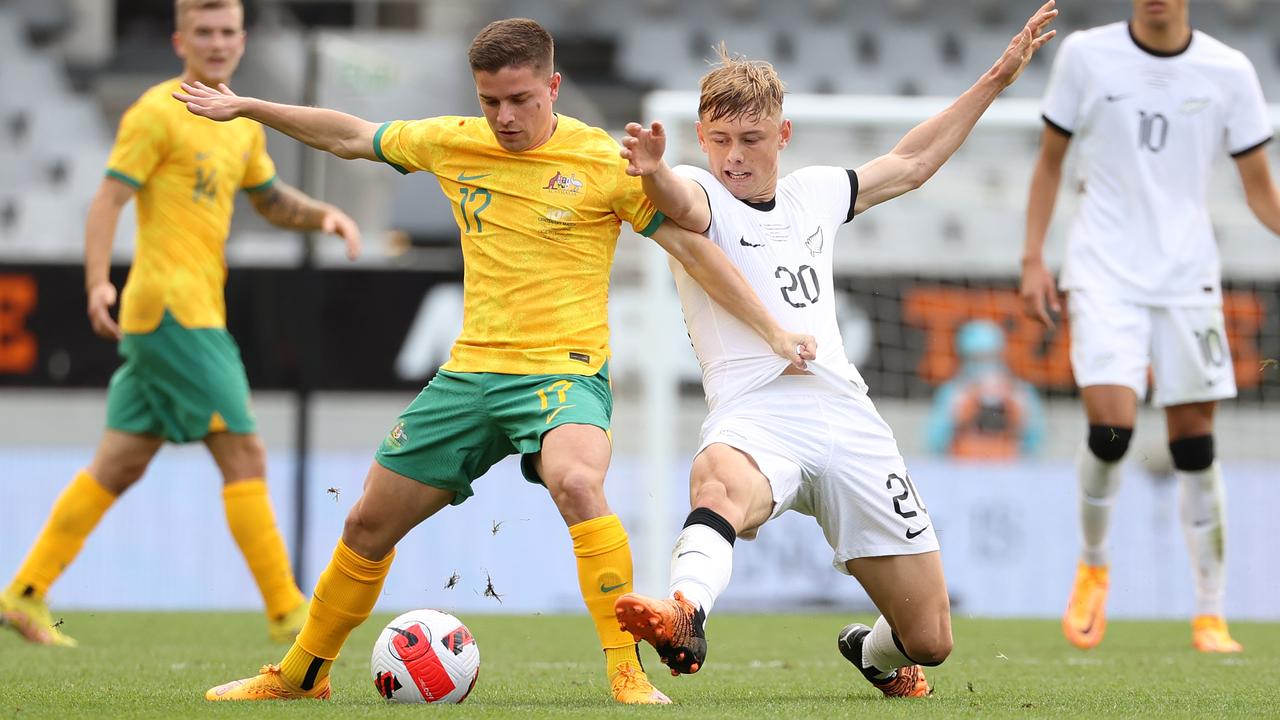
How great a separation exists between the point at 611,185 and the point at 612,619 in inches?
44.0

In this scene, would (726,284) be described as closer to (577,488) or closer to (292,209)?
(577,488)

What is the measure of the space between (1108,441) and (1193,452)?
1.69 ft

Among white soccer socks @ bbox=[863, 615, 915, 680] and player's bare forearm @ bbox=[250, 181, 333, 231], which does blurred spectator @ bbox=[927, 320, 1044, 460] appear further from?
white soccer socks @ bbox=[863, 615, 915, 680]

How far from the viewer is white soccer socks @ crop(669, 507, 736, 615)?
11.9 ft

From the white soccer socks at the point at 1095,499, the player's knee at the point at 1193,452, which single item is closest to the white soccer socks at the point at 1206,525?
the player's knee at the point at 1193,452

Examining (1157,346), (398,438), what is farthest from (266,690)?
(1157,346)

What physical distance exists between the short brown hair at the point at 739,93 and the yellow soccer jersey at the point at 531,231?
0.29 meters

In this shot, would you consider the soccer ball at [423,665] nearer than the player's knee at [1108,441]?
Yes

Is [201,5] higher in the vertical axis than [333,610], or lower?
higher

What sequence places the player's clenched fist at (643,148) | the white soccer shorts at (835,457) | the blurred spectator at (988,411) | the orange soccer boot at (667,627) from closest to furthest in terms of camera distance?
1. the orange soccer boot at (667,627)
2. the player's clenched fist at (643,148)
3. the white soccer shorts at (835,457)
4. the blurred spectator at (988,411)

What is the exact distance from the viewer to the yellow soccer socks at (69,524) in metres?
6.45

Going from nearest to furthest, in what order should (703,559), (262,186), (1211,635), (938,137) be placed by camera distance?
1. (703,559)
2. (938,137)
3. (1211,635)
4. (262,186)

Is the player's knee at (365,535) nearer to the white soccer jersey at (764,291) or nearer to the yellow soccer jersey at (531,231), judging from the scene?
the yellow soccer jersey at (531,231)

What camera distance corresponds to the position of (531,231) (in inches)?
168
